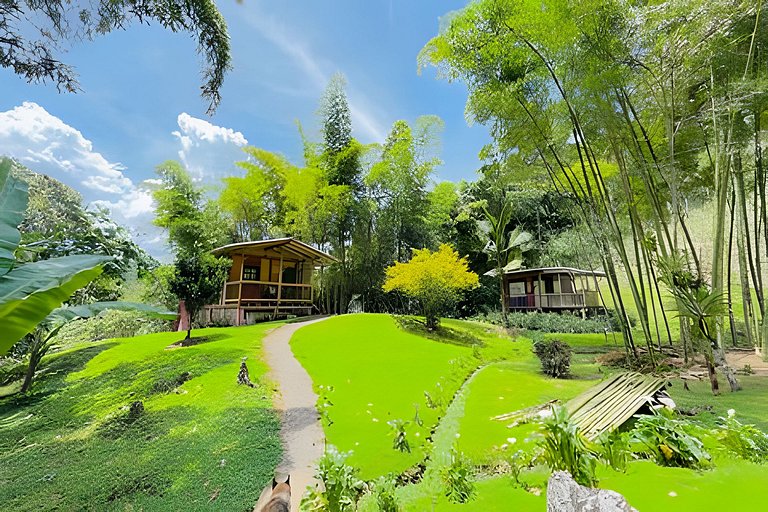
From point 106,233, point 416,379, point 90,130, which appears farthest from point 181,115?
point 416,379

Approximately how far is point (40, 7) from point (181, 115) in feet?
5.72

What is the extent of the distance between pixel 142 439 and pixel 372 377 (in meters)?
1.94

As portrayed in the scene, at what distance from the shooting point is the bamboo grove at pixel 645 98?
118 inches

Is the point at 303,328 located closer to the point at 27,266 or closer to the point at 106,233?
the point at 106,233

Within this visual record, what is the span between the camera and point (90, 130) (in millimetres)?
4363

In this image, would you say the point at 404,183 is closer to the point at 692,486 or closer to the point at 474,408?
the point at 474,408

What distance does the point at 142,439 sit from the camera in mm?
2506

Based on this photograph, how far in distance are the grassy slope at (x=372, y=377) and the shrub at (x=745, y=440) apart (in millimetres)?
1697

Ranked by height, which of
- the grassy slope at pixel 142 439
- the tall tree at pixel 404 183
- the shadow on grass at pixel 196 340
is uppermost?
the tall tree at pixel 404 183

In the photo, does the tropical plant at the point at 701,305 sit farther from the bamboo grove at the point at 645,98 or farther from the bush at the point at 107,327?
the bush at the point at 107,327

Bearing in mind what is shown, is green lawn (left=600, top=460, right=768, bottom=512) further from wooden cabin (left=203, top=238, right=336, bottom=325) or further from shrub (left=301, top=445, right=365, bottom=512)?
wooden cabin (left=203, top=238, right=336, bottom=325)

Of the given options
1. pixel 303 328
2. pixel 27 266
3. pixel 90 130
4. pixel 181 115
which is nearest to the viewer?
pixel 27 266

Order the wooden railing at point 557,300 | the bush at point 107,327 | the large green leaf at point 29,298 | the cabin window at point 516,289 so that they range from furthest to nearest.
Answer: the cabin window at point 516,289 < the wooden railing at point 557,300 < the bush at point 107,327 < the large green leaf at point 29,298

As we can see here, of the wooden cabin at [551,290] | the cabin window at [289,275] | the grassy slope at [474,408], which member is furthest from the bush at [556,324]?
the cabin window at [289,275]
